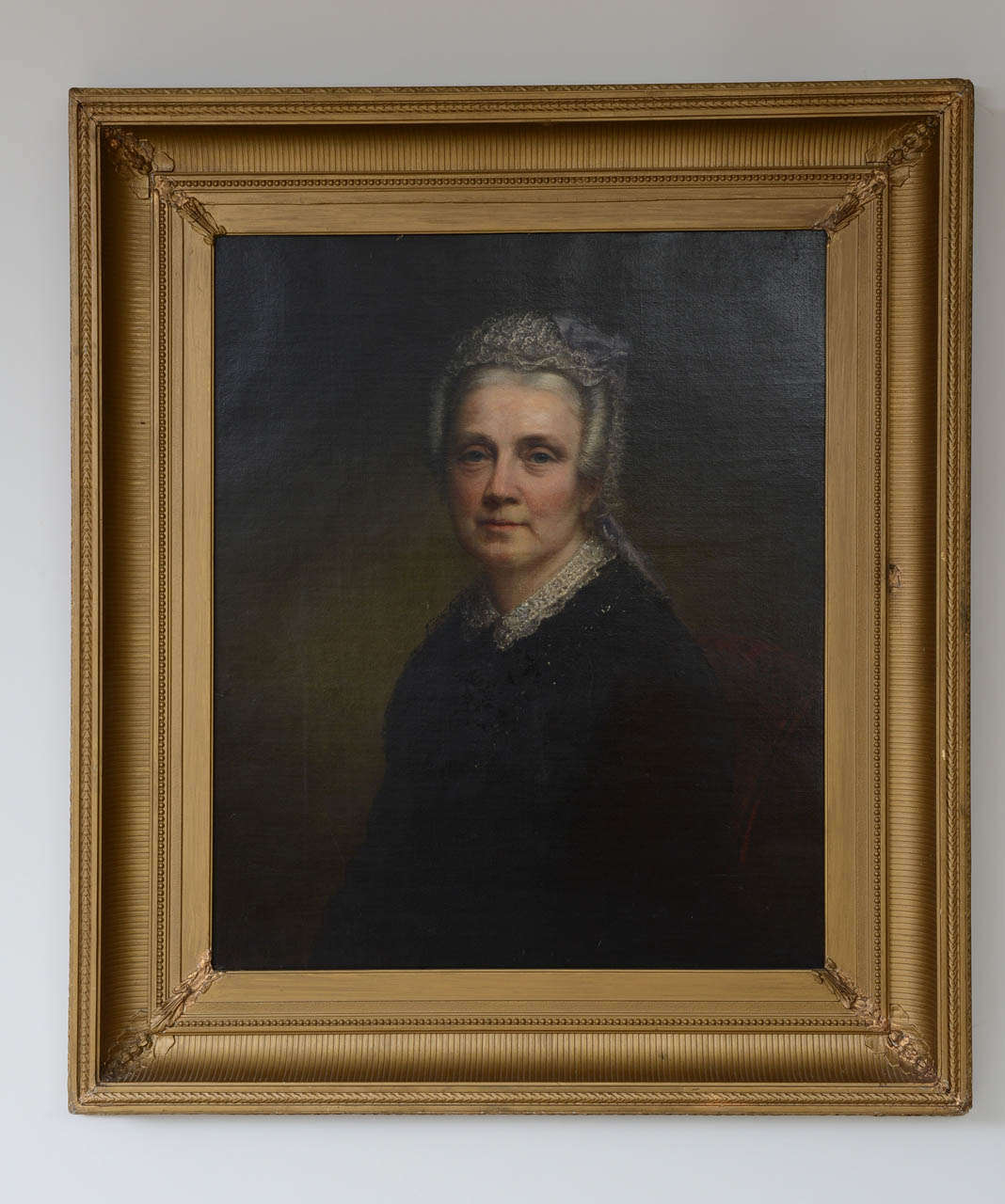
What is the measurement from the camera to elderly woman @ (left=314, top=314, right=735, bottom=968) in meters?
1.25

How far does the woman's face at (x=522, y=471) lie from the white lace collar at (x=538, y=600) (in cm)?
2

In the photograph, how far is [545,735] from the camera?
1.25 m

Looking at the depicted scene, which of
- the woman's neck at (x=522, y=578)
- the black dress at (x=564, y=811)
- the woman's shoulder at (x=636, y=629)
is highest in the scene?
the woman's neck at (x=522, y=578)

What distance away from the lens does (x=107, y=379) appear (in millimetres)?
1244

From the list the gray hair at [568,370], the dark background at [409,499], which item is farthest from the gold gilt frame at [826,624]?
the gray hair at [568,370]

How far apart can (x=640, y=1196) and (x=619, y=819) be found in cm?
50

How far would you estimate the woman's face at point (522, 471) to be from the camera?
1.25 meters

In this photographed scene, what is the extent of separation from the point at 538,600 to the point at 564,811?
0.92 ft

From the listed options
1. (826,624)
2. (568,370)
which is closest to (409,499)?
(568,370)

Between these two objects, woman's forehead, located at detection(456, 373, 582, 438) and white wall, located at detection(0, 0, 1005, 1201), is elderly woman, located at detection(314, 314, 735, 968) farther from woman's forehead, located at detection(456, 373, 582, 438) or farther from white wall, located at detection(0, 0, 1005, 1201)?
white wall, located at detection(0, 0, 1005, 1201)

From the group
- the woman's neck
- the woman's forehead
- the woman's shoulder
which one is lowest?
the woman's shoulder

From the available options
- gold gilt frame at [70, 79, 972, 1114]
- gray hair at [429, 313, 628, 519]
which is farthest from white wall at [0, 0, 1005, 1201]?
gray hair at [429, 313, 628, 519]

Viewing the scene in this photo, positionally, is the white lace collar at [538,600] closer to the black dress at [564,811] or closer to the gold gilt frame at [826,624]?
the black dress at [564,811]

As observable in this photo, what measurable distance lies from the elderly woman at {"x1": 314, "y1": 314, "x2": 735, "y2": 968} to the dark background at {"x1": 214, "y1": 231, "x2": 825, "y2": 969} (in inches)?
1.6
